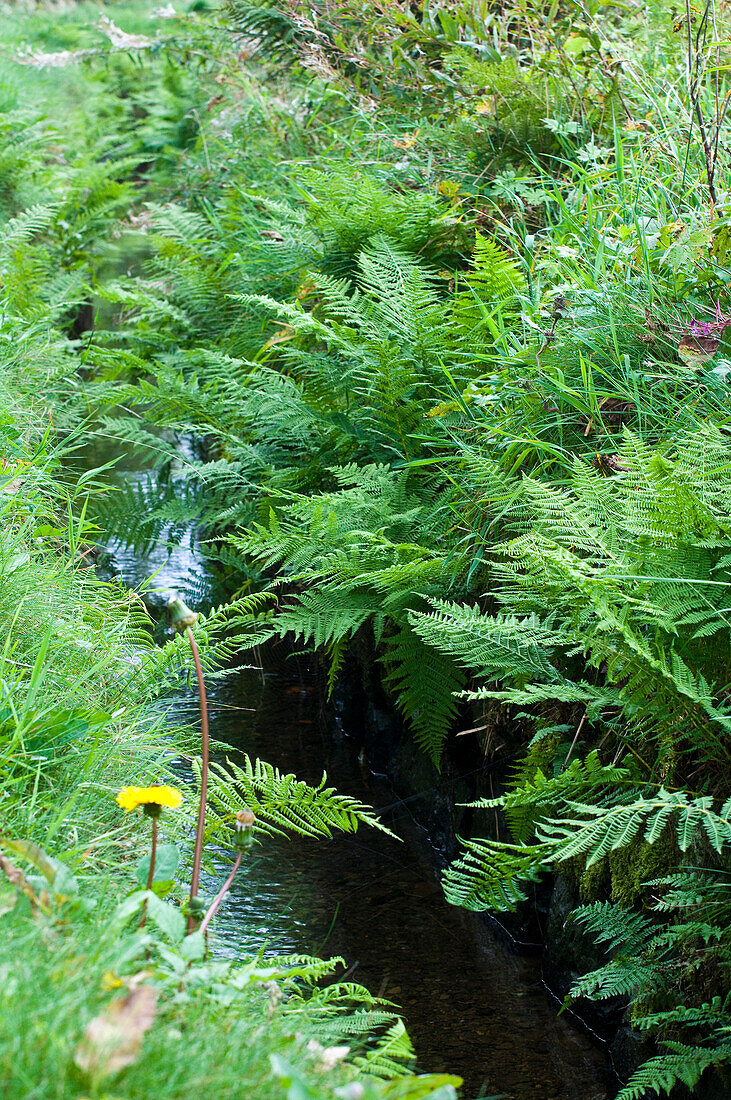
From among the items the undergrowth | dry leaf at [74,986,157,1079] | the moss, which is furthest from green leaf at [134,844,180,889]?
the moss

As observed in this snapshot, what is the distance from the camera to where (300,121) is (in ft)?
21.8

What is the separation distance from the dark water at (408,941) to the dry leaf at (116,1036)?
979 millimetres

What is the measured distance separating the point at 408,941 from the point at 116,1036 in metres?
1.70

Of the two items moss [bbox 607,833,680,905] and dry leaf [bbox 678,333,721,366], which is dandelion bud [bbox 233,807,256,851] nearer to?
moss [bbox 607,833,680,905]

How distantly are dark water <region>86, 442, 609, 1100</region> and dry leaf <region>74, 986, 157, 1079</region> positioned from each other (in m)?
0.98

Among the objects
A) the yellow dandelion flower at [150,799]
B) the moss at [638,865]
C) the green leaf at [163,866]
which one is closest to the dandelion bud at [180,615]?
the yellow dandelion flower at [150,799]

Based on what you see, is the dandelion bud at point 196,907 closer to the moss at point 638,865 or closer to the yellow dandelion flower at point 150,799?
the yellow dandelion flower at point 150,799

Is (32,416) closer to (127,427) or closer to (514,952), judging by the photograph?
(127,427)

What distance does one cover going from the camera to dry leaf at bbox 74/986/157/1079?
102 centimetres

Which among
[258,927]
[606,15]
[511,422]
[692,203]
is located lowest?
[258,927]

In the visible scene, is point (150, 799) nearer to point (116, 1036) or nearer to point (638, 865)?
point (116, 1036)

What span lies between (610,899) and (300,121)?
5.91 meters

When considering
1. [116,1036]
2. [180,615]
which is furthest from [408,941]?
[116,1036]

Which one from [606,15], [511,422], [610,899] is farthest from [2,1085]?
[606,15]
